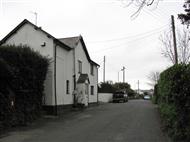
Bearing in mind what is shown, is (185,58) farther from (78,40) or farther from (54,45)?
(54,45)

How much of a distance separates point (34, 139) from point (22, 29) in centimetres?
1605

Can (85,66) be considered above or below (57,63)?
above

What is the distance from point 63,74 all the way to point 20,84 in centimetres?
990

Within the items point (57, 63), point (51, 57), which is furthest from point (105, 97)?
point (51, 57)

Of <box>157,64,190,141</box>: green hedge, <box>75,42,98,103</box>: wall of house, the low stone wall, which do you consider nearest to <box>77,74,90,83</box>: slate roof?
<box>75,42,98,103</box>: wall of house

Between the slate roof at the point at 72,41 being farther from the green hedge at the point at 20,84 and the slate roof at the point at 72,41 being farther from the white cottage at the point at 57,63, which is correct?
the green hedge at the point at 20,84

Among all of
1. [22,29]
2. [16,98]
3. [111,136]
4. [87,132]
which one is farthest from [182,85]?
[22,29]

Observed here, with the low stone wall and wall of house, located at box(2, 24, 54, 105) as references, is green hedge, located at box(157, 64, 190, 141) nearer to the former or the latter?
wall of house, located at box(2, 24, 54, 105)

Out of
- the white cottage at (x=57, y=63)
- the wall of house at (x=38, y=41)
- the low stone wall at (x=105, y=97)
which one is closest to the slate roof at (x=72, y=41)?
the white cottage at (x=57, y=63)

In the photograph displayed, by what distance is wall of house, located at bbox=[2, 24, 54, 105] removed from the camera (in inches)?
1019

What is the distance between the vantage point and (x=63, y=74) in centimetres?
2889

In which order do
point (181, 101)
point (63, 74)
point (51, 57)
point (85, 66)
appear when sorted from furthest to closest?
point (85, 66), point (63, 74), point (51, 57), point (181, 101)

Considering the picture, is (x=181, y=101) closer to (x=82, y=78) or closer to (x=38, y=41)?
(x=38, y=41)

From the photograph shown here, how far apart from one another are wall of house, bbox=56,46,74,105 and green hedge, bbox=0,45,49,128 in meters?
4.74
